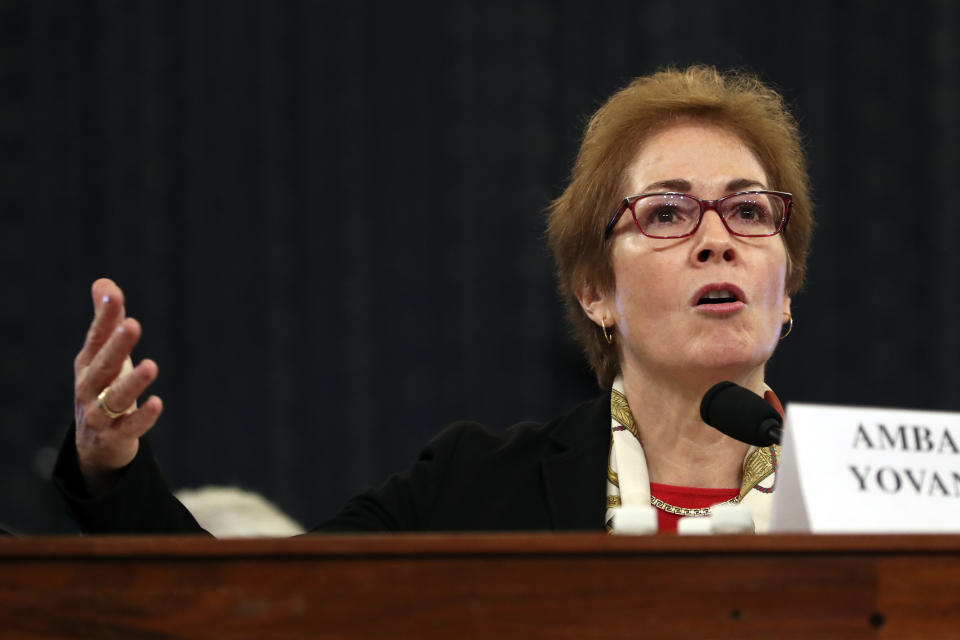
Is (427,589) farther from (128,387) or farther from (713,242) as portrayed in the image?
(713,242)

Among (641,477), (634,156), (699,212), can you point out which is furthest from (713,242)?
(641,477)

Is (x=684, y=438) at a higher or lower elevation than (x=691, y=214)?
lower

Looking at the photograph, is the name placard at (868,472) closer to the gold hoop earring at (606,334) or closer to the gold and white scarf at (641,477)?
the gold and white scarf at (641,477)

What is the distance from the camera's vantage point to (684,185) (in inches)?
68.2

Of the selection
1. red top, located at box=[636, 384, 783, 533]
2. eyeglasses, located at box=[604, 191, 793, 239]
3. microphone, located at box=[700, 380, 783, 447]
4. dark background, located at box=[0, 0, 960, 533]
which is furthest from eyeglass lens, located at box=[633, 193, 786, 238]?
dark background, located at box=[0, 0, 960, 533]

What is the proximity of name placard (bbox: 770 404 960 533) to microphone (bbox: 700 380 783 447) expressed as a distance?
183 millimetres

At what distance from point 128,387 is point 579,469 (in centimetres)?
73

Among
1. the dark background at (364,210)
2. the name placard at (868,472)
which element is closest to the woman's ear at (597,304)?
the name placard at (868,472)

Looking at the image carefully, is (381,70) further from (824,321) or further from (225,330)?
(824,321)

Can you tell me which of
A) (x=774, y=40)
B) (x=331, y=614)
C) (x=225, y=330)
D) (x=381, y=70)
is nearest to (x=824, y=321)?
(x=774, y=40)

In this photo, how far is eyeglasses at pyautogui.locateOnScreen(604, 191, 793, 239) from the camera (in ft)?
5.62

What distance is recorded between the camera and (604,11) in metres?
3.46

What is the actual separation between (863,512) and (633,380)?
0.85 metres

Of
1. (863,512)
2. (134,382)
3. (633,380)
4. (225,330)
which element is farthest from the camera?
(225,330)
